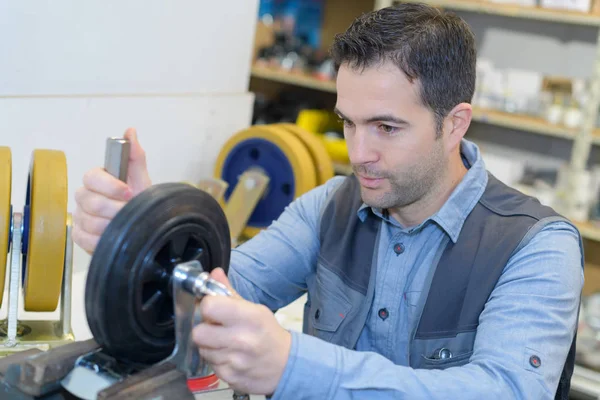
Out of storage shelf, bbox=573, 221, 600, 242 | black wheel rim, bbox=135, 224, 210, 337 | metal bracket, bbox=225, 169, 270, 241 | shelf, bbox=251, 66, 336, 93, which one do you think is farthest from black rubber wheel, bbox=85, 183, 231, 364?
shelf, bbox=251, 66, 336, 93

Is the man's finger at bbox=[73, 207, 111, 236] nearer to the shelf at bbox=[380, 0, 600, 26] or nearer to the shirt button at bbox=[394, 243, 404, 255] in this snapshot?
the shirt button at bbox=[394, 243, 404, 255]

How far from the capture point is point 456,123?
52.9 inches

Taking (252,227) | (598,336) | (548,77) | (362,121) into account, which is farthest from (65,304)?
(548,77)

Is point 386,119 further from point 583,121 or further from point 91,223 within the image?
point 583,121

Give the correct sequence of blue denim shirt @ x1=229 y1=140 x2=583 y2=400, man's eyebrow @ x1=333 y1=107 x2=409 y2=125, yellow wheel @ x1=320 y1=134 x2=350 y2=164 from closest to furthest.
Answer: blue denim shirt @ x1=229 y1=140 x2=583 y2=400 < man's eyebrow @ x1=333 y1=107 x2=409 y2=125 < yellow wheel @ x1=320 y1=134 x2=350 y2=164

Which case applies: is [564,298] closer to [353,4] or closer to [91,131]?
[91,131]

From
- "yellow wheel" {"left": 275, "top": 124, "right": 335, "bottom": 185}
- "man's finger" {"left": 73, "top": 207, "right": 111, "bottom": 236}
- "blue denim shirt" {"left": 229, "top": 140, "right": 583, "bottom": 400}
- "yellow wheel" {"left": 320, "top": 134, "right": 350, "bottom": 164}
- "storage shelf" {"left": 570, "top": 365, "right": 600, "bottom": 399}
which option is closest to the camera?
"blue denim shirt" {"left": 229, "top": 140, "right": 583, "bottom": 400}

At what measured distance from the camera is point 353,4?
365cm

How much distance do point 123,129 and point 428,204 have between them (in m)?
1.00

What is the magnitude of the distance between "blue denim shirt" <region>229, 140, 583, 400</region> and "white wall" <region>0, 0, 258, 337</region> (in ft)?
1.56

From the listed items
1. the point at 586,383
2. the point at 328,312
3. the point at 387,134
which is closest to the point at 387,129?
the point at 387,134

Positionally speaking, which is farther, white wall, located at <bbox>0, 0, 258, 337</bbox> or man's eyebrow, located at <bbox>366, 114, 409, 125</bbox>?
white wall, located at <bbox>0, 0, 258, 337</bbox>

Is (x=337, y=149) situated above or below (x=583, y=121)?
below

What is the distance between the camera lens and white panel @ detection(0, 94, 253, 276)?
5.76 feet
